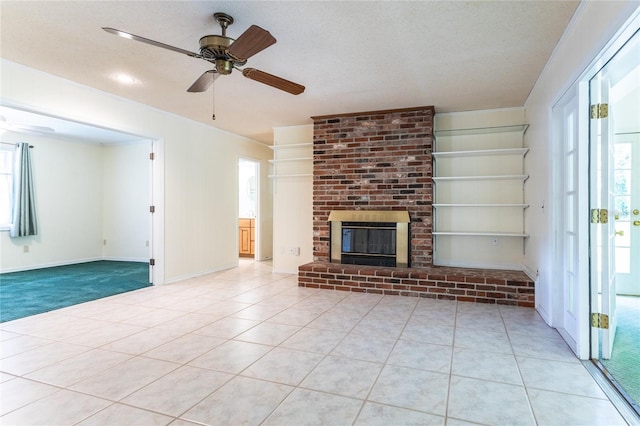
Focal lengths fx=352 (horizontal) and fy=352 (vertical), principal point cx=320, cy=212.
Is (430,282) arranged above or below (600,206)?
below

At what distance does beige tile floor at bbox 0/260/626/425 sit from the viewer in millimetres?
1736

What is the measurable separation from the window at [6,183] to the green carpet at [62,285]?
102cm

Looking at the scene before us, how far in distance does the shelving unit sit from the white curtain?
6.61 m

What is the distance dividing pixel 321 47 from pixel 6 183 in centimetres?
624

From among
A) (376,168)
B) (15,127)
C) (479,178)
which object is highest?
(15,127)

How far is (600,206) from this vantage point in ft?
7.66

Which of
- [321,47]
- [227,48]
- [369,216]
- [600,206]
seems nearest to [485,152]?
[369,216]

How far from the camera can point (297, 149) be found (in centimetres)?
548

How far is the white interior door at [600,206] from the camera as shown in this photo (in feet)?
7.61

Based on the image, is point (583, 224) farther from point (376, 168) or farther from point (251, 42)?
point (376, 168)

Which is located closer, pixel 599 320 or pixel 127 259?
pixel 599 320

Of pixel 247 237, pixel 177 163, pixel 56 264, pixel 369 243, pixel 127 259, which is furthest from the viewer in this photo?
pixel 247 237

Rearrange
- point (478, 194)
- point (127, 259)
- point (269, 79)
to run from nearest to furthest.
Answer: point (269, 79) → point (478, 194) → point (127, 259)

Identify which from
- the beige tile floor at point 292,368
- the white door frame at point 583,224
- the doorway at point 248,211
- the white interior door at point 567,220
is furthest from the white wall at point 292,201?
the white door frame at point 583,224
